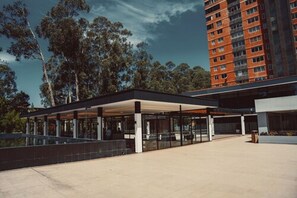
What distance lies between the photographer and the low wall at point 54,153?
37.3 feet

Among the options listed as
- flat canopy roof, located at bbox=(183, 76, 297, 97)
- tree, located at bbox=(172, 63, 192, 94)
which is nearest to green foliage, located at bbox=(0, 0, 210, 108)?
flat canopy roof, located at bbox=(183, 76, 297, 97)

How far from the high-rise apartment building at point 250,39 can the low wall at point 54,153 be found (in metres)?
50.6

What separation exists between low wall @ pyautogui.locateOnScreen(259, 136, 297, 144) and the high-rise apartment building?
37.5 m

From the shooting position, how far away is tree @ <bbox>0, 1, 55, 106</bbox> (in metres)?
40.2

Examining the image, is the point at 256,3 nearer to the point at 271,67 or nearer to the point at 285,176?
the point at 271,67

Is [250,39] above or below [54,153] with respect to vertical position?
above

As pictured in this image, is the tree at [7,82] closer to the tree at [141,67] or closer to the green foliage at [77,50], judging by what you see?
the green foliage at [77,50]

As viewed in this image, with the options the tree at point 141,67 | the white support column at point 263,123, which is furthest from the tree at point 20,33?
the white support column at point 263,123

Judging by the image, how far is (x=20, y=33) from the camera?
4100cm

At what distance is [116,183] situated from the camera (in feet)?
27.3

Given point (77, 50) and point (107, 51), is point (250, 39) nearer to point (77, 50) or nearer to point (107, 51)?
point (107, 51)

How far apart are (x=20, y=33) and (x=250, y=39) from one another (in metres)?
50.2

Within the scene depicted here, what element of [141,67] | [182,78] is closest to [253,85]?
[141,67]

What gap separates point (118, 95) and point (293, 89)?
3600 cm
